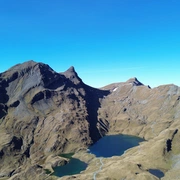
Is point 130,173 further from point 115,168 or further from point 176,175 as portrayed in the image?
point 176,175

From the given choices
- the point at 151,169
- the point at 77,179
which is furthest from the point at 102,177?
the point at 151,169

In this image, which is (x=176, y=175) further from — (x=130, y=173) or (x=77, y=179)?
(x=77, y=179)

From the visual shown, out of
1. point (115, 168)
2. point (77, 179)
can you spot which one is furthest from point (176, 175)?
point (77, 179)

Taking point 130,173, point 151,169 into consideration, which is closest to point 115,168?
point 130,173

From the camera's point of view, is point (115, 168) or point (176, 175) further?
point (115, 168)

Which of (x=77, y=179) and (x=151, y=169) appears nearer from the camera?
(x=77, y=179)

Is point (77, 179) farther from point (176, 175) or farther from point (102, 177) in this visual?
point (176, 175)

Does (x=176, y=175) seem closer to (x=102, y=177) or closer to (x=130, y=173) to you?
(x=130, y=173)
